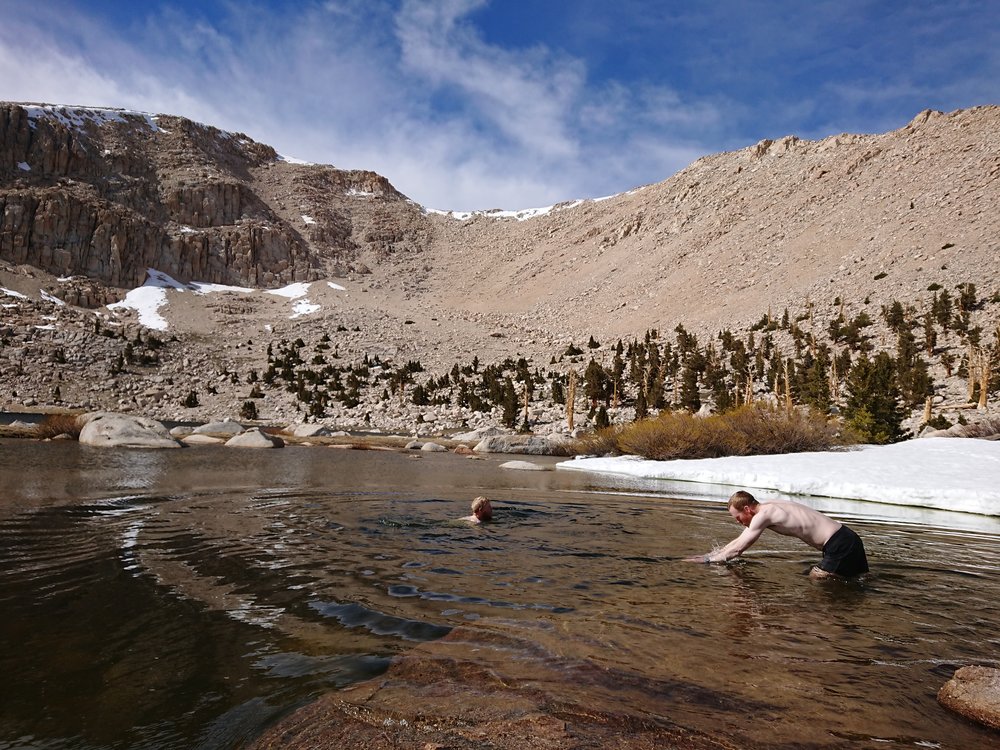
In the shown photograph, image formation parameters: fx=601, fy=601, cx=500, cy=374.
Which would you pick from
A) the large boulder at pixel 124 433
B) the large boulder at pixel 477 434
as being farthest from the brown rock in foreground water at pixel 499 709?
the large boulder at pixel 477 434

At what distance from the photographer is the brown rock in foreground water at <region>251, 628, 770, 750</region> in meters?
2.66

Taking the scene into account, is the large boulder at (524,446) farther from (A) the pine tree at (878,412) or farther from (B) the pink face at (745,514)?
(B) the pink face at (745,514)

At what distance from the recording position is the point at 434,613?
477 cm

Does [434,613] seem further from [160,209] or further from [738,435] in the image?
[160,209]

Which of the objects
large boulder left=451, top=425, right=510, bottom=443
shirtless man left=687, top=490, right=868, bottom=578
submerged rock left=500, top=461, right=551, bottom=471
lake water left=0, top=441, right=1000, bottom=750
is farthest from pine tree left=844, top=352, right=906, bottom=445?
shirtless man left=687, top=490, right=868, bottom=578

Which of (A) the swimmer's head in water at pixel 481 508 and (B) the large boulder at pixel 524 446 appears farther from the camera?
(B) the large boulder at pixel 524 446

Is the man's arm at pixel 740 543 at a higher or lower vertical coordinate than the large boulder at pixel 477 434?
higher

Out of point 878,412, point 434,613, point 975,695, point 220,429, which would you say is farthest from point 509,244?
point 975,695

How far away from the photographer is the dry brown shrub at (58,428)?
25.0 metres

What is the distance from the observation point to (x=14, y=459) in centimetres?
1670

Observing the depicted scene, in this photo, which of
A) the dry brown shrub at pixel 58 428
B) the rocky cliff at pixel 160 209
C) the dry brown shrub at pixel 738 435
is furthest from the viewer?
the rocky cliff at pixel 160 209

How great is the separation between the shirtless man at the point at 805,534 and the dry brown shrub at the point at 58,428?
27079 millimetres

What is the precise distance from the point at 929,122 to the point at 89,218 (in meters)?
114

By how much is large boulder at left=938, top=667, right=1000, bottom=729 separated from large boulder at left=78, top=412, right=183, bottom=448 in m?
25.3
